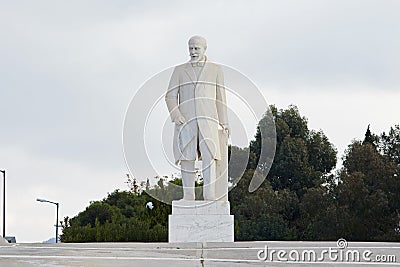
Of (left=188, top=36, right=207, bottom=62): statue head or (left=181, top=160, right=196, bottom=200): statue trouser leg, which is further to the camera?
(left=188, top=36, right=207, bottom=62): statue head

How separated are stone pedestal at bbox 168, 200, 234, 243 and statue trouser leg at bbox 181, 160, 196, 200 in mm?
256

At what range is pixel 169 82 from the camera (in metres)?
20.0

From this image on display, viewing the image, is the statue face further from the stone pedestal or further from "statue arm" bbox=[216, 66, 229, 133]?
the stone pedestal

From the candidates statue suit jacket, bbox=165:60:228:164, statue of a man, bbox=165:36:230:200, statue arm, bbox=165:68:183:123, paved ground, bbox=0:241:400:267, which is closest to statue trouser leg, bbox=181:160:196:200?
statue of a man, bbox=165:36:230:200

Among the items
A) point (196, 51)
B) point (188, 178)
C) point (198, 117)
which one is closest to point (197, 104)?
point (198, 117)

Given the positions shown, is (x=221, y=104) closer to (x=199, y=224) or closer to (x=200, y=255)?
(x=199, y=224)

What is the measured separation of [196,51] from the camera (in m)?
19.7

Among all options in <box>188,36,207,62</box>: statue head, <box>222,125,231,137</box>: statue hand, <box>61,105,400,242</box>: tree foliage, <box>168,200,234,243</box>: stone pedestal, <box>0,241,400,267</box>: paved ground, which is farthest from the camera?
<box>61,105,400,242</box>: tree foliage

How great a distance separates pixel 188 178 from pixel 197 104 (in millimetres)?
1574

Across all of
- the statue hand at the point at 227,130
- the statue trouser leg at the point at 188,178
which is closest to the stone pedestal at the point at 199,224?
the statue trouser leg at the point at 188,178

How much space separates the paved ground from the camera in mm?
12781

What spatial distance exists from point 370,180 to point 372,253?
2864 cm

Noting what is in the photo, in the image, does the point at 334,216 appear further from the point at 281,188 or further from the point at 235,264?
the point at 235,264

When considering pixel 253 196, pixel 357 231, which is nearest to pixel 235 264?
pixel 357 231
